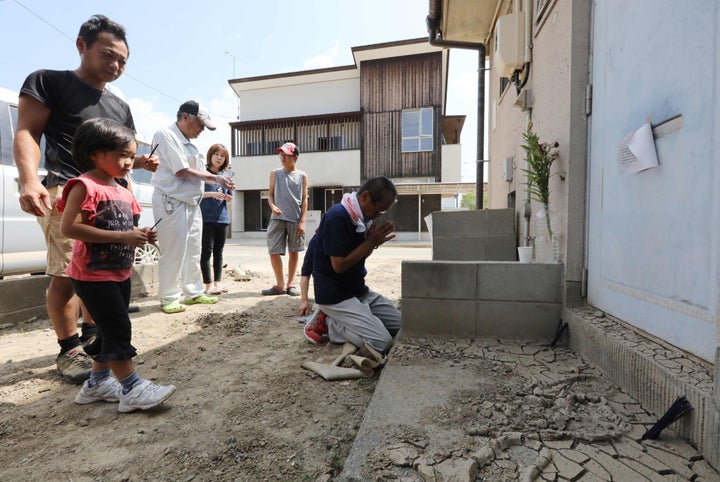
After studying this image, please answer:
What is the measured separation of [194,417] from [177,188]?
2.35m

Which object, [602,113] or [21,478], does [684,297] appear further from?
[21,478]

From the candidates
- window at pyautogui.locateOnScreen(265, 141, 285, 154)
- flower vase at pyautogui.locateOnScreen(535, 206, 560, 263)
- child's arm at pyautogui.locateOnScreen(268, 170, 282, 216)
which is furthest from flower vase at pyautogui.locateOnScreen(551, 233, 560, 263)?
window at pyautogui.locateOnScreen(265, 141, 285, 154)

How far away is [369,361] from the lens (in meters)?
2.21

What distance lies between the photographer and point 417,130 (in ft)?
53.2

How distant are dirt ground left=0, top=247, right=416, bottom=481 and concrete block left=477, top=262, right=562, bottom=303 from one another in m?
1.04

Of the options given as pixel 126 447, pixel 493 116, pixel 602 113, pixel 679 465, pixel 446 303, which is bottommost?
pixel 126 447

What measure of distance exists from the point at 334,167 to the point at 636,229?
15.5 m

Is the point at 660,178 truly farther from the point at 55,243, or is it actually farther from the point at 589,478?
the point at 55,243

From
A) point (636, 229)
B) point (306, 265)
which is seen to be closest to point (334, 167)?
point (306, 265)

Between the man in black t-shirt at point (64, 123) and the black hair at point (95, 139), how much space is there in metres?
0.49

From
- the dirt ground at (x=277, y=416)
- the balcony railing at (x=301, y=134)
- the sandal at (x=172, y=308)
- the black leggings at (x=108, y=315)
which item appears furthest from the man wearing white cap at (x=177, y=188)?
the balcony railing at (x=301, y=134)

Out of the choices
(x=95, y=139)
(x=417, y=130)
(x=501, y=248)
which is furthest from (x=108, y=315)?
(x=417, y=130)

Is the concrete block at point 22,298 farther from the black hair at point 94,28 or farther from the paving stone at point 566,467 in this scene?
the paving stone at point 566,467

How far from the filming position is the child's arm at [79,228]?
1600mm
